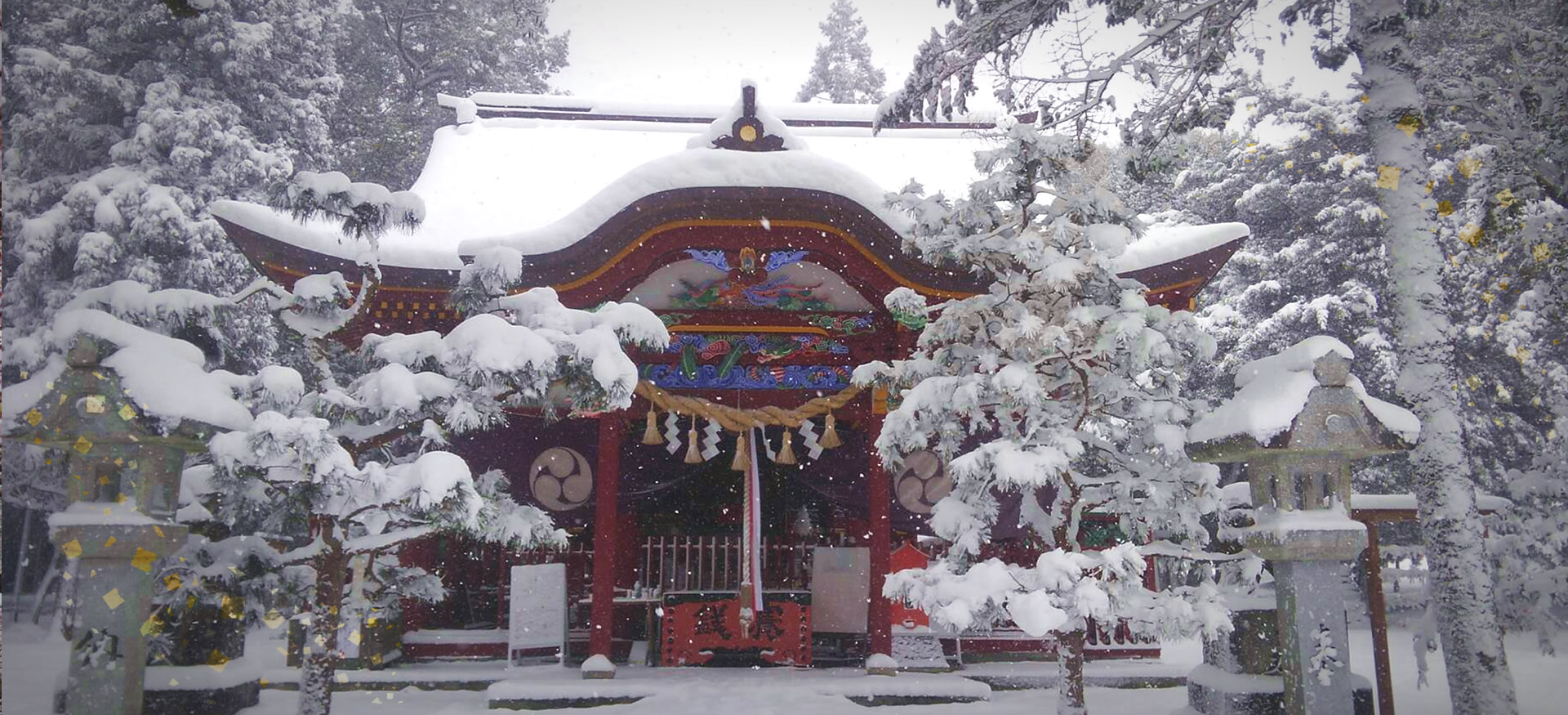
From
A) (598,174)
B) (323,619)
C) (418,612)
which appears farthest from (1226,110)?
(418,612)

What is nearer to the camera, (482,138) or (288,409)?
(288,409)

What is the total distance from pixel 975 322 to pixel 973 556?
1.67 metres

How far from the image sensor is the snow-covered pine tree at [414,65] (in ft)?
63.7

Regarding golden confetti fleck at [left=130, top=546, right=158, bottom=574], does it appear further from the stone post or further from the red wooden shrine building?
the red wooden shrine building

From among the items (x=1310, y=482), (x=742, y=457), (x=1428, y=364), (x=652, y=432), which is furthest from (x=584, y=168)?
(x=1428, y=364)

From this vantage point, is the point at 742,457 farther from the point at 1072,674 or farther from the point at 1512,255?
the point at 1512,255

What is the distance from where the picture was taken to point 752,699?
737cm

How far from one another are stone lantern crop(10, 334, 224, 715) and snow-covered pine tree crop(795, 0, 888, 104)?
26.5m

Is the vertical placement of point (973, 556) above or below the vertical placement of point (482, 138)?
below

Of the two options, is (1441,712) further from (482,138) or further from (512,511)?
(482,138)

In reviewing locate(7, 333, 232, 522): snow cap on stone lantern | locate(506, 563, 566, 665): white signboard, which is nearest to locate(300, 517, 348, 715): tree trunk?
locate(7, 333, 232, 522): snow cap on stone lantern

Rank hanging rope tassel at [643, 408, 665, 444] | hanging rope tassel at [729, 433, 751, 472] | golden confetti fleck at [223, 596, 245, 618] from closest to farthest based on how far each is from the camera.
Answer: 1. golden confetti fleck at [223, 596, 245, 618]
2. hanging rope tassel at [643, 408, 665, 444]
3. hanging rope tassel at [729, 433, 751, 472]

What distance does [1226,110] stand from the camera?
20.4 ft

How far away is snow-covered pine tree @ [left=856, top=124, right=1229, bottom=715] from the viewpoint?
5.49 metres
